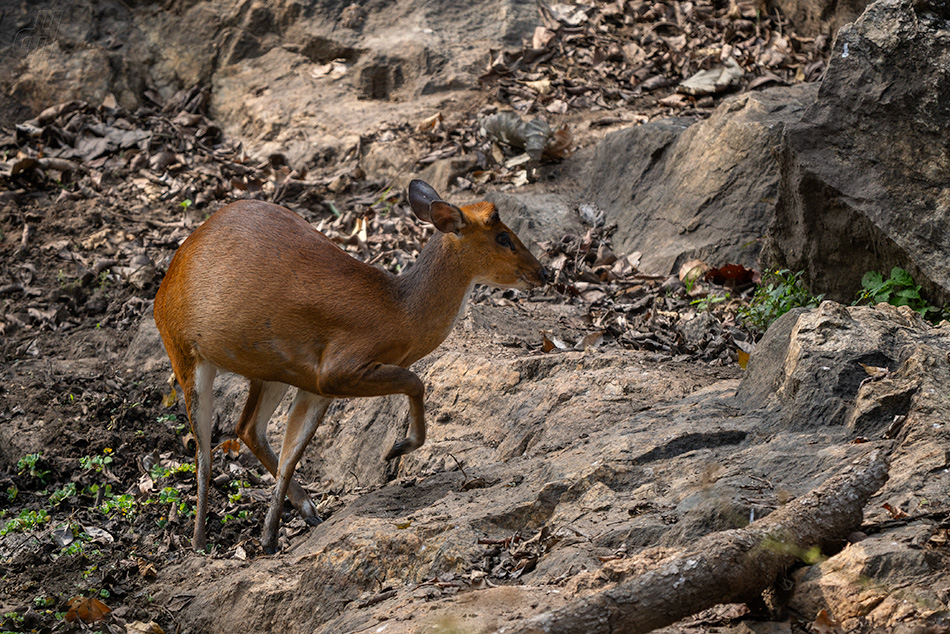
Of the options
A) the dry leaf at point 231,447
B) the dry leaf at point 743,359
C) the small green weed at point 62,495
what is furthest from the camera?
the dry leaf at point 231,447

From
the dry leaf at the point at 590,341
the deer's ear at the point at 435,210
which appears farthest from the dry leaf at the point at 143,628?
the dry leaf at the point at 590,341

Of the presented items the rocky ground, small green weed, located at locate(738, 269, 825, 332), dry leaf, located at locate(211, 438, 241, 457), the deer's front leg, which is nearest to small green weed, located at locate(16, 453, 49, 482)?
the rocky ground

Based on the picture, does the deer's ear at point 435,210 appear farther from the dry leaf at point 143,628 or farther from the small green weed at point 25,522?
the small green weed at point 25,522

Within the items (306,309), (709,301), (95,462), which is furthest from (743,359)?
(95,462)

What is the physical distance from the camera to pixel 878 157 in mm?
6039

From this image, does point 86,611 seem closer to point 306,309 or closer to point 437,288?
point 306,309

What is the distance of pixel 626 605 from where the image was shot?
2846 millimetres

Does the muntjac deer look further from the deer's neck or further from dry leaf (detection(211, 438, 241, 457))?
dry leaf (detection(211, 438, 241, 457))

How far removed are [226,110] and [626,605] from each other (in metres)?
10.3

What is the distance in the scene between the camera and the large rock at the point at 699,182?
25.2ft

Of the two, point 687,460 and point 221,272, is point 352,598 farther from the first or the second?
point 221,272

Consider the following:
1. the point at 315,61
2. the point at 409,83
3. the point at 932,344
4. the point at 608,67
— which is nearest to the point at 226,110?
the point at 315,61

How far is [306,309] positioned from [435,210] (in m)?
1.03

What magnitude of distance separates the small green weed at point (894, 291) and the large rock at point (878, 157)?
6cm
